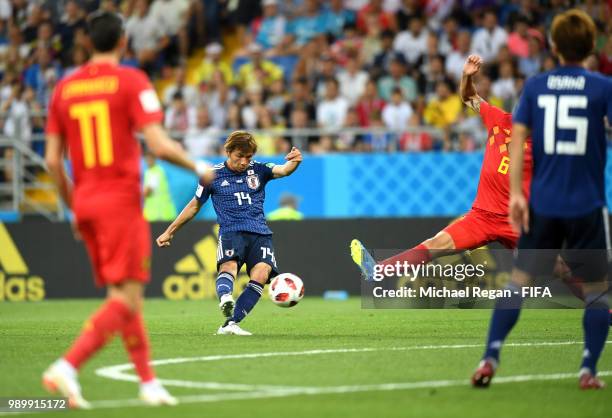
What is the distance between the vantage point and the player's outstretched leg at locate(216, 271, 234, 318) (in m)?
11.8

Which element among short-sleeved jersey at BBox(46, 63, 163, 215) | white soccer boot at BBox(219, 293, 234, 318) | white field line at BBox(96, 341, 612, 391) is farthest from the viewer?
white soccer boot at BBox(219, 293, 234, 318)

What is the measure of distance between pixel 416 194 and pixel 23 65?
991 cm

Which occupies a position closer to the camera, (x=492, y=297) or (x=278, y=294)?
(x=278, y=294)

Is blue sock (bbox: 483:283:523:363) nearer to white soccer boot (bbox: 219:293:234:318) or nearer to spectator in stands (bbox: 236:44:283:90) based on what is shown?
white soccer boot (bbox: 219:293:234:318)

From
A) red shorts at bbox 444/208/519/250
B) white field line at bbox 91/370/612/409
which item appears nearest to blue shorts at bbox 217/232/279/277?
red shorts at bbox 444/208/519/250

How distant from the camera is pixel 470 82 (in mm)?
11688

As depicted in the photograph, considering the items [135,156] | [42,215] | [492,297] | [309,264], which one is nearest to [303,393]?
[135,156]

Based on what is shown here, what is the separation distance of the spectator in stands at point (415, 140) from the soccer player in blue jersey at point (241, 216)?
7.91 metres

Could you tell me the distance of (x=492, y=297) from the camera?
51.4 feet

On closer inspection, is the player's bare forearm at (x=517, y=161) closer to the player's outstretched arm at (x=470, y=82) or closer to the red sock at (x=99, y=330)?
the red sock at (x=99, y=330)

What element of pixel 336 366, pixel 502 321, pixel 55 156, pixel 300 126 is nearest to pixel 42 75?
pixel 300 126

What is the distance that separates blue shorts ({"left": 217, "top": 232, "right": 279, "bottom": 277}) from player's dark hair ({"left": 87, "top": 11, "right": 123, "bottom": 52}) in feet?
17.1

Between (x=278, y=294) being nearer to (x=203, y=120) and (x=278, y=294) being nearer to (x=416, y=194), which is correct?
(x=416, y=194)

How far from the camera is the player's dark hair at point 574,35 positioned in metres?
7.73
